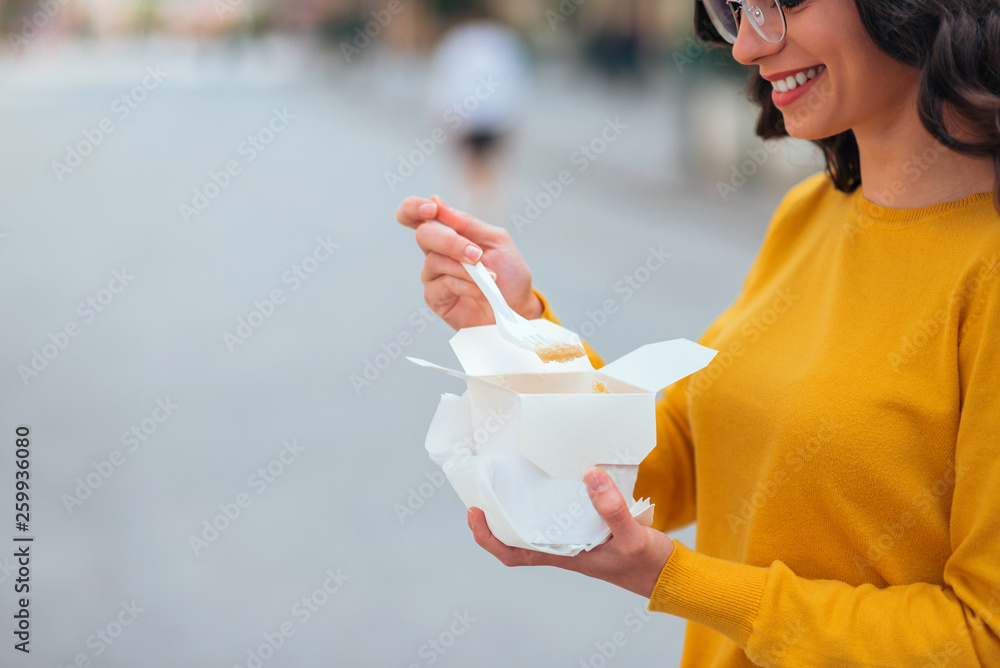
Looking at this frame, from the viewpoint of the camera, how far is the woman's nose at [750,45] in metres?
1.37

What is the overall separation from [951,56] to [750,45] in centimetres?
29

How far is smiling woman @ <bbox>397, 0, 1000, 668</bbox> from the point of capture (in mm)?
1213

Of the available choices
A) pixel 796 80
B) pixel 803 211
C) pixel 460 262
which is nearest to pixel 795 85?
pixel 796 80

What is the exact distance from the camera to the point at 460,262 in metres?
1.56

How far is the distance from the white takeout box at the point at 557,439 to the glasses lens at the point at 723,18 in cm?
56

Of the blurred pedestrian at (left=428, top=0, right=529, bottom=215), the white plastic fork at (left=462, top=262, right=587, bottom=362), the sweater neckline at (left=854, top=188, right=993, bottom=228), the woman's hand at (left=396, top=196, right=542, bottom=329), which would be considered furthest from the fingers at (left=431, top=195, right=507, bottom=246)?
the blurred pedestrian at (left=428, top=0, right=529, bottom=215)

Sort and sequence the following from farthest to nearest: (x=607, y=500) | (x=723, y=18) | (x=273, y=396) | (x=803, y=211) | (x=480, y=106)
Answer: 1. (x=480, y=106)
2. (x=273, y=396)
3. (x=803, y=211)
4. (x=723, y=18)
5. (x=607, y=500)

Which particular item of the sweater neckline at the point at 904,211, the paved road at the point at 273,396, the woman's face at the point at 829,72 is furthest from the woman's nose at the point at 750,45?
the paved road at the point at 273,396

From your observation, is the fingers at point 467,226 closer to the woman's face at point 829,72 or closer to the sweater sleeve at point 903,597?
the woman's face at point 829,72

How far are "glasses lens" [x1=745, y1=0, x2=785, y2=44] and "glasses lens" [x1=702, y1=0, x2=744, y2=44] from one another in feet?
0.39

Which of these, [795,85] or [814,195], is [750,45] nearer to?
[795,85]

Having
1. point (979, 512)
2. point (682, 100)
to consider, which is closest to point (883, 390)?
point (979, 512)

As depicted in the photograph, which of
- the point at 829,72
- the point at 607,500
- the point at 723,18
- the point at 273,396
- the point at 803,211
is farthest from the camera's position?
the point at 273,396

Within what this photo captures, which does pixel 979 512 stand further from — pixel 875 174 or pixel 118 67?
pixel 118 67
